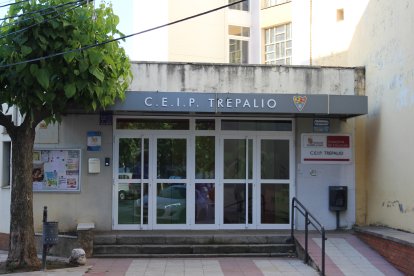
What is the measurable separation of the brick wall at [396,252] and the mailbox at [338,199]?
1331 mm

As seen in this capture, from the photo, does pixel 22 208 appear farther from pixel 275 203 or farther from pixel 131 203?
pixel 275 203

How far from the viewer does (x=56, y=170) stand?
12.1m

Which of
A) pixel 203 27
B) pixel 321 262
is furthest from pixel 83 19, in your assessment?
pixel 203 27

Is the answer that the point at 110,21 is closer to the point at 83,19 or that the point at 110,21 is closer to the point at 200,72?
the point at 83,19

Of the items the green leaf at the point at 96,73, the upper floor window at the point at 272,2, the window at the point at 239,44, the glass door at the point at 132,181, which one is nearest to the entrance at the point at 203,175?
the glass door at the point at 132,181

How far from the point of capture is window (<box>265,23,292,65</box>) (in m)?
27.9

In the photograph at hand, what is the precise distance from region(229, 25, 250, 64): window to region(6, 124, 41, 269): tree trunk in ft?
62.5

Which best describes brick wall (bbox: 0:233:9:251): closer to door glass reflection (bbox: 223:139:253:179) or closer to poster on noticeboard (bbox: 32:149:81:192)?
poster on noticeboard (bbox: 32:149:81:192)

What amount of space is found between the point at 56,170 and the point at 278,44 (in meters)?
19.2

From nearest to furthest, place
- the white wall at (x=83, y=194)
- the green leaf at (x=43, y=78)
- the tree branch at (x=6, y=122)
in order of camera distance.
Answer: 1. the green leaf at (x=43, y=78)
2. the tree branch at (x=6, y=122)
3. the white wall at (x=83, y=194)

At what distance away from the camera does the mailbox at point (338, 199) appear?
40.5 feet

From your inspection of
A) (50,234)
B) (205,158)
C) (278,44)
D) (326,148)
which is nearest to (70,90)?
(50,234)

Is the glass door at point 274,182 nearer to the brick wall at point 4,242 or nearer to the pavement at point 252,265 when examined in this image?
the pavement at point 252,265

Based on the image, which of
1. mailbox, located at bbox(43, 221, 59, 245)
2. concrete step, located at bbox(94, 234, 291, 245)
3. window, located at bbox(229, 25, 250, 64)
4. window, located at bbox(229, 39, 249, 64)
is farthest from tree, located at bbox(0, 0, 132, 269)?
window, located at bbox(229, 25, 250, 64)
